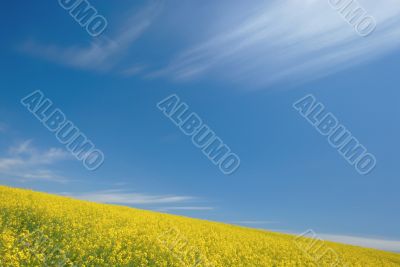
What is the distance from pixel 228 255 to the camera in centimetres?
1986

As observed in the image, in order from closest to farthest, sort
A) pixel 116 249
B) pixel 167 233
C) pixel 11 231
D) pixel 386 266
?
pixel 116 249 < pixel 11 231 < pixel 167 233 < pixel 386 266

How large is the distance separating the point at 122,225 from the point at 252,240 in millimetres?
8975

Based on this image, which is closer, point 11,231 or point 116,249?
point 116,249

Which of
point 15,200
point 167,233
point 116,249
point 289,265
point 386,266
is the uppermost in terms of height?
point 386,266

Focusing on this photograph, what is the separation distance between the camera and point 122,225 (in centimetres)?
2291

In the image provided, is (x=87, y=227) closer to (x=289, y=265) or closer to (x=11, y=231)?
(x=11, y=231)

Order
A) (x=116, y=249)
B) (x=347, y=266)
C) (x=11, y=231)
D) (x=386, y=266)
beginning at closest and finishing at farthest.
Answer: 1. (x=116, y=249)
2. (x=11, y=231)
3. (x=347, y=266)
4. (x=386, y=266)

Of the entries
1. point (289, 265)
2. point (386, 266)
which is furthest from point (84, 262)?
point (386, 266)

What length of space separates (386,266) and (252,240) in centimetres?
1114

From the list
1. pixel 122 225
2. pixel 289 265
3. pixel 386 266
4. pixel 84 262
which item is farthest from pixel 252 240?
pixel 84 262

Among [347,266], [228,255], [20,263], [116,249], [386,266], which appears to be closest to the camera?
[20,263]

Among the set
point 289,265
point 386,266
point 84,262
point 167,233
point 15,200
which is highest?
point 386,266

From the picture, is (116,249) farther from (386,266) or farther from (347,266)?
(386,266)

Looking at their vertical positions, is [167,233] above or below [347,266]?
below
